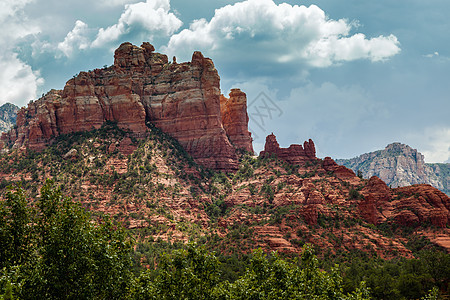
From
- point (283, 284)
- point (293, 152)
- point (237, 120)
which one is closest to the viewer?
point (283, 284)

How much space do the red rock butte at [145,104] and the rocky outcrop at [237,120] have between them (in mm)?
8855

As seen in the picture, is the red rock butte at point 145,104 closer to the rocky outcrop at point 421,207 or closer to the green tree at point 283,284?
the rocky outcrop at point 421,207

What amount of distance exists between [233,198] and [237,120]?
40434 mm

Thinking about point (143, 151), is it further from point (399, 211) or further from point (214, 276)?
point (214, 276)

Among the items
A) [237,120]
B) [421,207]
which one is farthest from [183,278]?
[237,120]

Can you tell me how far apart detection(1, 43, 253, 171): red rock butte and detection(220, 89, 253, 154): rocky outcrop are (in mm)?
8855

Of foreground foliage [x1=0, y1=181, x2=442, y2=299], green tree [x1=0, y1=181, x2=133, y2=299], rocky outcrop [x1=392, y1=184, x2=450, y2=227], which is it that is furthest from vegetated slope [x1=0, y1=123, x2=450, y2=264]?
green tree [x1=0, y1=181, x2=133, y2=299]

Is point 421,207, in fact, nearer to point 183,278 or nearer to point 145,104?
point 183,278

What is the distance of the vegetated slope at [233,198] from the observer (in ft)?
243

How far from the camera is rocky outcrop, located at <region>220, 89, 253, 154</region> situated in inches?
5197

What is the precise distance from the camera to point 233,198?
331ft

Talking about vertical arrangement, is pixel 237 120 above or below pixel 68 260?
above

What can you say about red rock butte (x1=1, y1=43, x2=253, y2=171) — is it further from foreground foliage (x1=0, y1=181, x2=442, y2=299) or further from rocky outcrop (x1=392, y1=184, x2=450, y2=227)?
foreground foliage (x1=0, y1=181, x2=442, y2=299)

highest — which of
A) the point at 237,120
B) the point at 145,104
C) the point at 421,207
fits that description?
the point at 145,104
